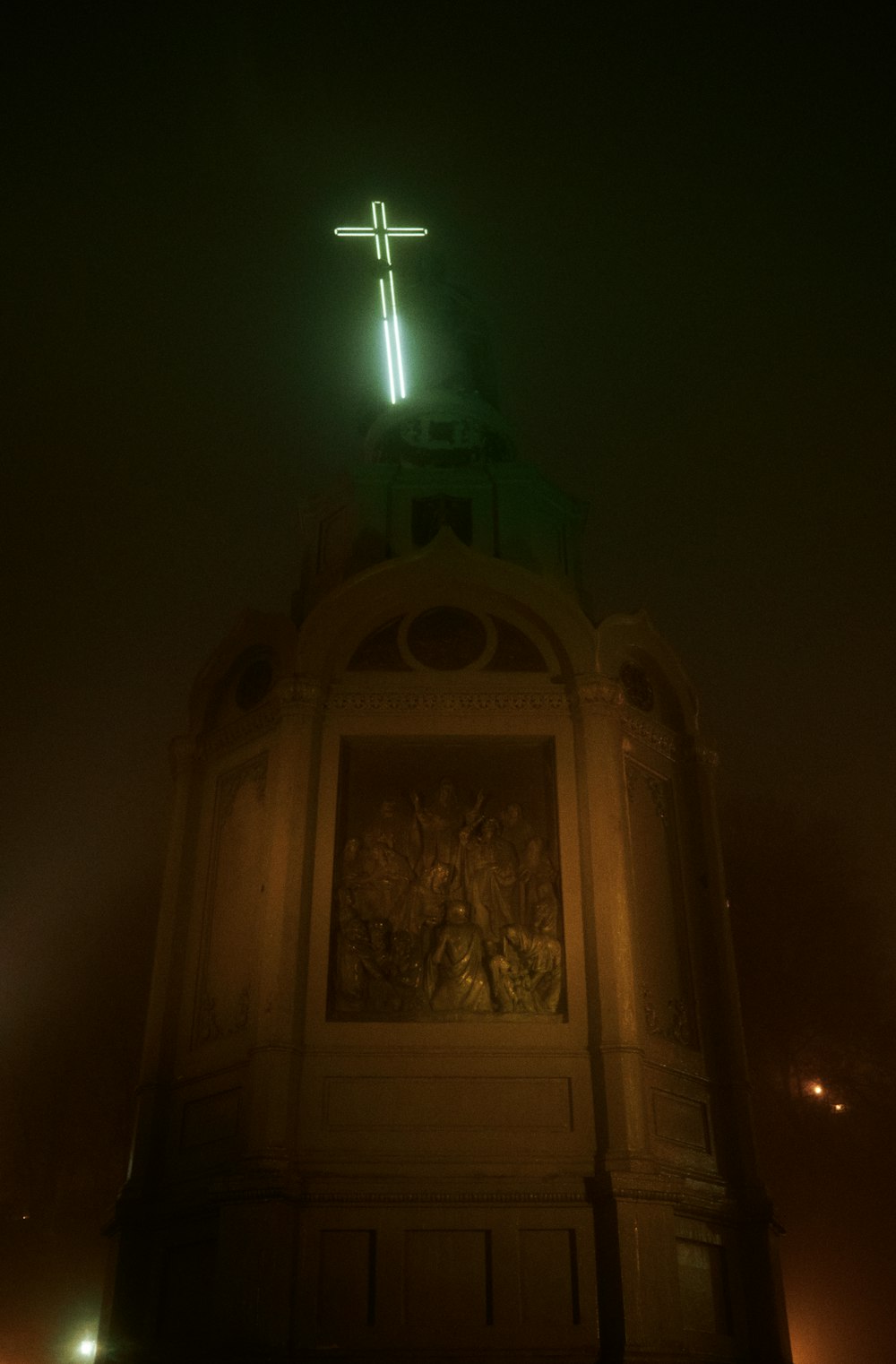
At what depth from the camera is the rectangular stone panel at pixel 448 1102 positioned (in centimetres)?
960

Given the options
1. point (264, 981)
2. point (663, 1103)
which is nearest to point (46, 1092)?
point (264, 981)

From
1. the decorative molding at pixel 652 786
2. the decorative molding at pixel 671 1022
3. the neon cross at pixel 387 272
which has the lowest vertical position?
the decorative molding at pixel 671 1022

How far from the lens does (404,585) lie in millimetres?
12125

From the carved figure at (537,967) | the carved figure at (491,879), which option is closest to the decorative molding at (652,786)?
the carved figure at (491,879)

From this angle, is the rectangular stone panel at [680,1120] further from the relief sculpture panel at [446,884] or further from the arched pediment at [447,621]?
the arched pediment at [447,621]

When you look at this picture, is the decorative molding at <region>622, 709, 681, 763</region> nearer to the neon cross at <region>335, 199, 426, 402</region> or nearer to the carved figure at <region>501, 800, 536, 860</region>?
the carved figure at <region>501, 800, 536, 860</region>

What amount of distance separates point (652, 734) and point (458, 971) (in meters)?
3.38

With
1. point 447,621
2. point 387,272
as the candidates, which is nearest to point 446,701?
point 447,621

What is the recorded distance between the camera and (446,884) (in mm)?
10828

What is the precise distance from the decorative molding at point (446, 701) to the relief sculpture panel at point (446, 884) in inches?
13.6

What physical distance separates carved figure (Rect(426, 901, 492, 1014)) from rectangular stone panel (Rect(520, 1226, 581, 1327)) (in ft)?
6.09

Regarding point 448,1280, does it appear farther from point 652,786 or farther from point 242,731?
point 242,731

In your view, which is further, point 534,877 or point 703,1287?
point 534,877

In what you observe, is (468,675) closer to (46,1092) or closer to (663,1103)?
(663,1103)
